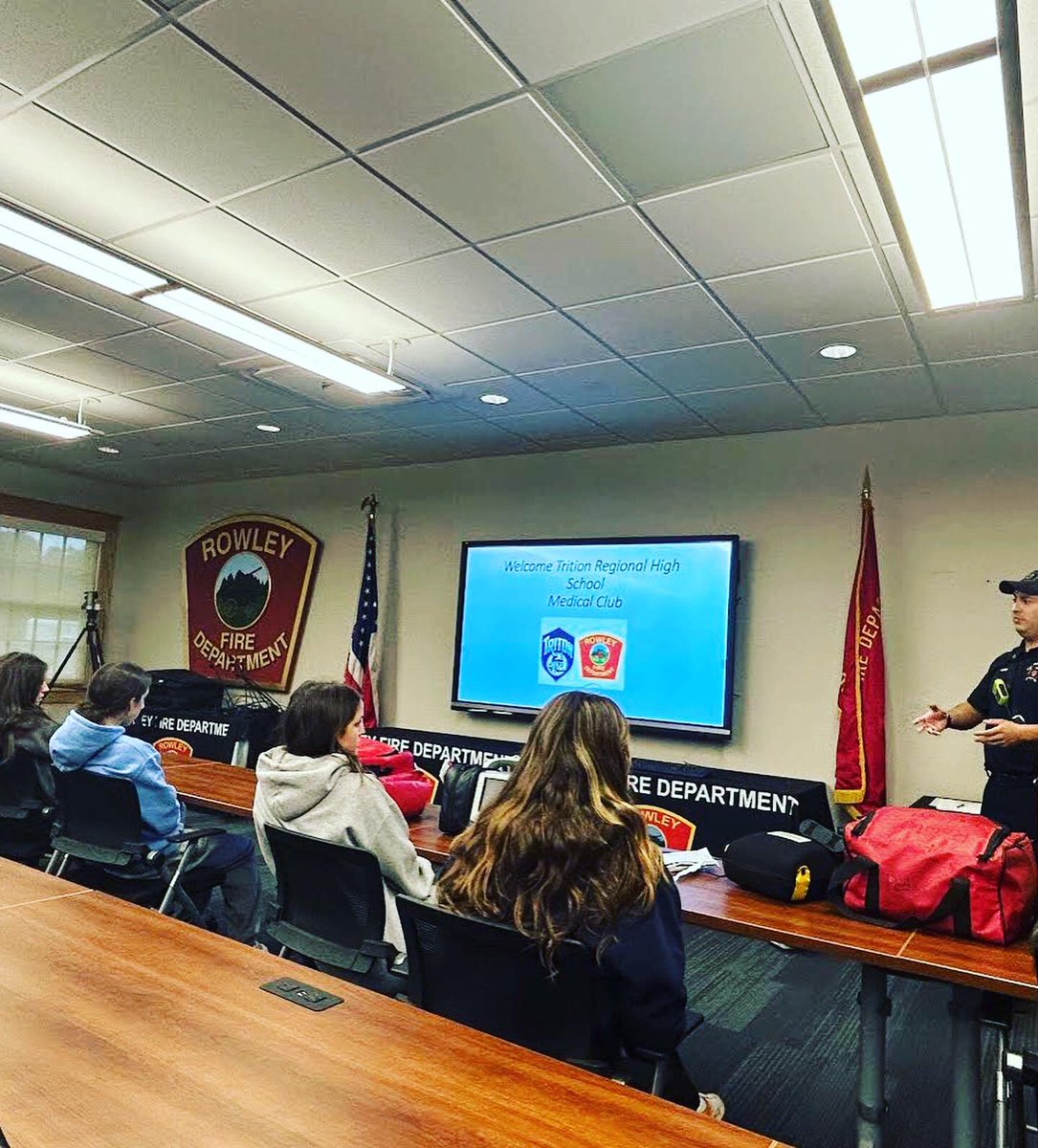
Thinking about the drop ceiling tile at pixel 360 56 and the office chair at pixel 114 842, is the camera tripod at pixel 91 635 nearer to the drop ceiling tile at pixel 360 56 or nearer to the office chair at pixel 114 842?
the office chair at pixel 114 842

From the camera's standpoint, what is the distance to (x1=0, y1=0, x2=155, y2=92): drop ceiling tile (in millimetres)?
1953

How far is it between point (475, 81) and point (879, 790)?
3723mm

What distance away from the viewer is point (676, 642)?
492cm

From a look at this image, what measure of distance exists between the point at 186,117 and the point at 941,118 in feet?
6.42

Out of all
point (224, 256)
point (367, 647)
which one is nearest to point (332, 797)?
point (224, 256)

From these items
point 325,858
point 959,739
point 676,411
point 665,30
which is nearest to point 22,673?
point 325,858

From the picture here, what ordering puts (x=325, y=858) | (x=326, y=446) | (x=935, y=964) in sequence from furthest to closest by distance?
1. (x=326, y=446)
2. (x=325, y=858)
3. (x=935, y=964)

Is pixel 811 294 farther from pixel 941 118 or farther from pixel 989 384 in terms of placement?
pixel 989 384

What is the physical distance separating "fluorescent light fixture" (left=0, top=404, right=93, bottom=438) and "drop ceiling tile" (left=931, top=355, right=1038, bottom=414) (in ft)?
16.1

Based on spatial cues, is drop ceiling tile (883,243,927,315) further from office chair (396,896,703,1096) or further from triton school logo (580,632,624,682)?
triton school logo (580,632,624,682)

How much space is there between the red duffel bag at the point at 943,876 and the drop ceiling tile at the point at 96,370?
13.8 feet

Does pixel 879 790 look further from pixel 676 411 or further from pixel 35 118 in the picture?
pixel 35 118

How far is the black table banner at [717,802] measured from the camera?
13.8ft

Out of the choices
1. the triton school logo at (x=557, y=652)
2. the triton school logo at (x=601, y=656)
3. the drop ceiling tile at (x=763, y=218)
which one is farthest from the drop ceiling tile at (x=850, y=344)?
the triton school logo at (x=557, y=652)
